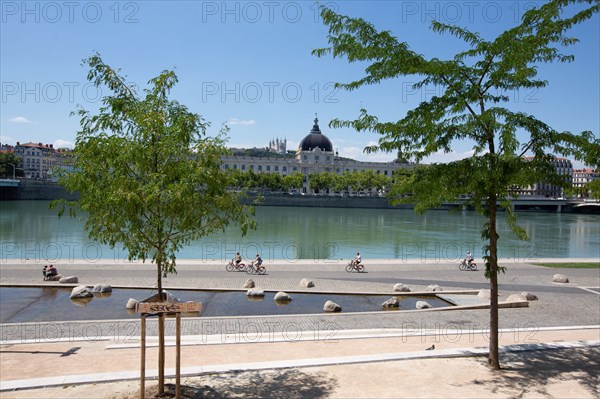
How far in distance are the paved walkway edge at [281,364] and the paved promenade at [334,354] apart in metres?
0.02

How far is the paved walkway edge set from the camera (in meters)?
8.00

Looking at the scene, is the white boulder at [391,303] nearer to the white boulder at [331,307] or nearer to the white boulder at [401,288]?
the white boulder at [331,307]

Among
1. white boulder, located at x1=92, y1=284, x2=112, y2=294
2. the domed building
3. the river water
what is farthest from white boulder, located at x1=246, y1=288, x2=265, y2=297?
the domed building

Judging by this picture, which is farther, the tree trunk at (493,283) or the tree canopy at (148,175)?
the tree trunk at (493,283)

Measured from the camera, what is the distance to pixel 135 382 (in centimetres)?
807

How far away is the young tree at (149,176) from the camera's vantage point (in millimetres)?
7277

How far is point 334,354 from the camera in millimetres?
→ 10125

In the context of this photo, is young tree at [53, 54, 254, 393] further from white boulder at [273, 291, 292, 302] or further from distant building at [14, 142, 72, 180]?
distant building at [14, 142, 72, 180]

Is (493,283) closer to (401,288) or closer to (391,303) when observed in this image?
(391,303)

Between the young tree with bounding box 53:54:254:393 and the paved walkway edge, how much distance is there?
1280mm

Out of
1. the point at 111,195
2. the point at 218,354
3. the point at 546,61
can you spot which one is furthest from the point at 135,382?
the point at 546,61

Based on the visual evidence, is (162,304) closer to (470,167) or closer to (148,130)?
(148,130)

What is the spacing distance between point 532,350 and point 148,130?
861cm

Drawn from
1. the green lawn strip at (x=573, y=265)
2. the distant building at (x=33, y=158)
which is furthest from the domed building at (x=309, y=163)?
the green lawn strip at (x=573, y=265)
